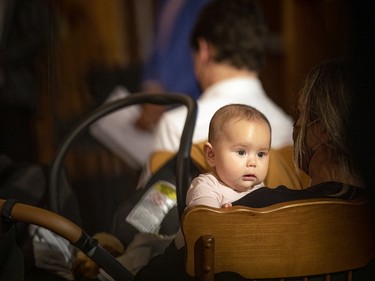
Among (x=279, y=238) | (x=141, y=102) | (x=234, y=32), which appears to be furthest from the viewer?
(x=234, y=32)

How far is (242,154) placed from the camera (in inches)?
40.7

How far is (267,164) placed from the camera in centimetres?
107

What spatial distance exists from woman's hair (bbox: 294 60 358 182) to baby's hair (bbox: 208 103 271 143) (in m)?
0.06

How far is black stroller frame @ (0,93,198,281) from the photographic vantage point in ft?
3.46

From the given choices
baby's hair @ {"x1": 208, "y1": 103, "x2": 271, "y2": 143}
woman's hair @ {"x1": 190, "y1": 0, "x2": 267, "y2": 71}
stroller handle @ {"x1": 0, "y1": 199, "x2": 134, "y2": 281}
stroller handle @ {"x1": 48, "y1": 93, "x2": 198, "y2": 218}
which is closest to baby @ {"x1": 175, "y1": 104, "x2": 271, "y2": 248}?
baby's hair @ {"x1": 208, "y1": 103, "x2": 271, "y2": 143}

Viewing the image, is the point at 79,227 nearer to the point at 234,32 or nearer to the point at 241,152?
the point at 241,152

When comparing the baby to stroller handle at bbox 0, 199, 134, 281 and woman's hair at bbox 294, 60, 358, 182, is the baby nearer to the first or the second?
woman's hair at bbox 294, 60, 358, 182

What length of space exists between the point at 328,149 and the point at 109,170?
179 cm

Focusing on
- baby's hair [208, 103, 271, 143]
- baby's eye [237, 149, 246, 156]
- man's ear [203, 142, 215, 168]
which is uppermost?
baby's hair [208, 103, 271, 143]

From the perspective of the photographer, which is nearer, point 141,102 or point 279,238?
point 279,238

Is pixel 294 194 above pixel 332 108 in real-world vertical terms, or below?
below

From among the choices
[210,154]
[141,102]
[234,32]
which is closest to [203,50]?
[234,32]

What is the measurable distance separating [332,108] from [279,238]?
0.19 metres

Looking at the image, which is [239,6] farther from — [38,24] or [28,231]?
[38,24]
